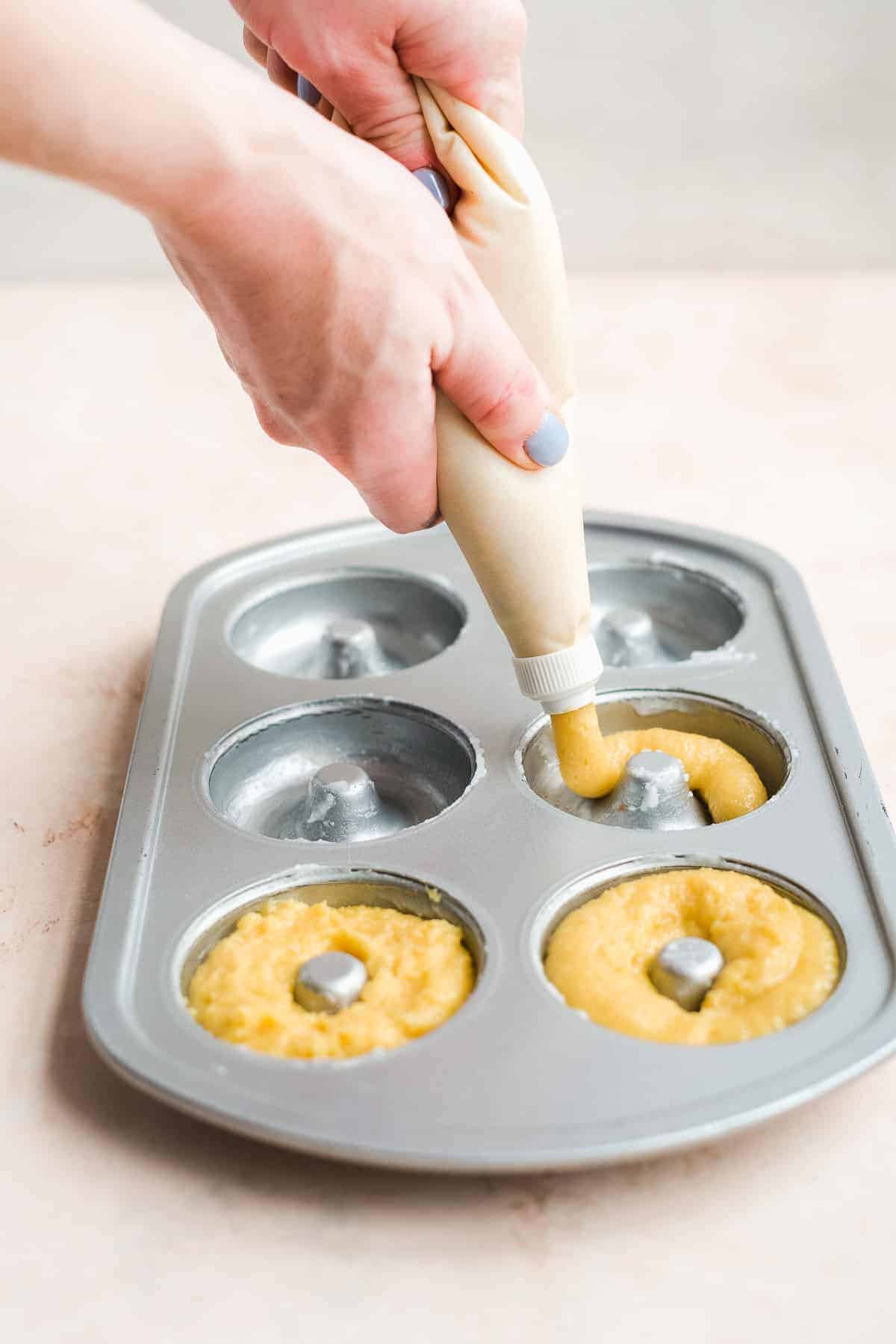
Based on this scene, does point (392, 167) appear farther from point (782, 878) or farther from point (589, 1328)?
point (589, 1328)

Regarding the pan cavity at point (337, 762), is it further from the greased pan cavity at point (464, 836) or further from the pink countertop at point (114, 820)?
the pink countertop at point (114, 820)

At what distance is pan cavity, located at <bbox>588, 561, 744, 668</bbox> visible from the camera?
1.63m

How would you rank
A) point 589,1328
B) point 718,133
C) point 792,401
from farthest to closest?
point 718,133, point 792,401, point 589,1328

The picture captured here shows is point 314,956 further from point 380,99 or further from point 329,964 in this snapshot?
point 380,99

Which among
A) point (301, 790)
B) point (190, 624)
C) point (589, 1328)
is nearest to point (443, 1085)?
point (589, 1328)

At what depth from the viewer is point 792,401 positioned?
2285mm

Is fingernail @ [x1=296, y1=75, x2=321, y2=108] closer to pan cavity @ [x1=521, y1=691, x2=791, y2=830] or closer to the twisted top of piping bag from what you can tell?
the twisted top of piping bag

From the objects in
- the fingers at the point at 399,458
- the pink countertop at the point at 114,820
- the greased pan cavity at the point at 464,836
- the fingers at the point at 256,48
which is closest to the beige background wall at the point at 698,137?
the pink countertop at the point at 114,820

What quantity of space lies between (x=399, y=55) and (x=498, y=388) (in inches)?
10.1

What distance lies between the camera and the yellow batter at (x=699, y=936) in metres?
1.02

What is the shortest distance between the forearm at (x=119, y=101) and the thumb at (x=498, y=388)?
0.65ft

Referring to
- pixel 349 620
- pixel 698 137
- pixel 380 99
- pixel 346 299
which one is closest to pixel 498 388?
pixel 346 299

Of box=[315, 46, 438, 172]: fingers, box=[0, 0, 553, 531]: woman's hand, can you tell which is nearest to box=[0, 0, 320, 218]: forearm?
box=[0, 0, 553, 531]: woman's hand

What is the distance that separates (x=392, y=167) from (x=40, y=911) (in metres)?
0.66
